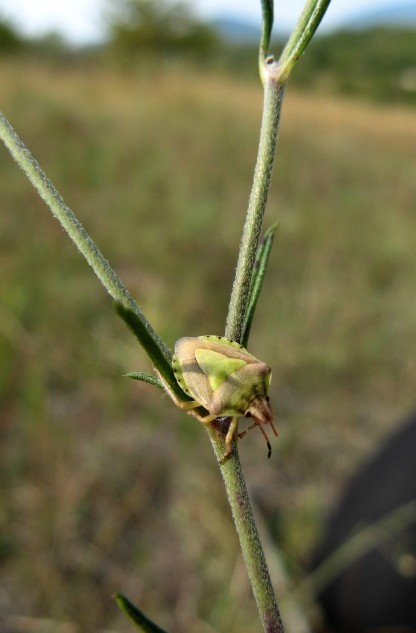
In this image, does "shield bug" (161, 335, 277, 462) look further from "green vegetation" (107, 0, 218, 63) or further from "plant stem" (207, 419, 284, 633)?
"green vegetation" (107, 0, 218, 63)

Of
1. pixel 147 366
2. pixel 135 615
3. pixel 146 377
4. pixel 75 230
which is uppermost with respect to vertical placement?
pixel 75 230

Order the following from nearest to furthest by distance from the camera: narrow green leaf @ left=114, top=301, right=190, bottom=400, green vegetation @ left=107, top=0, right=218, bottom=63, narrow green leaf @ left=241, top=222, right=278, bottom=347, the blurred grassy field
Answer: narrow green leaf @ left=114, top=301, right=190, bottom=400 < narrow green leaf @ left=241, top=222, right=278, bottom=347 < the blurred grassy field < green vegetation @ left=107, top=0, right=218, bottom=63

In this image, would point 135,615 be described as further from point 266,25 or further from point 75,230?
point 266,25

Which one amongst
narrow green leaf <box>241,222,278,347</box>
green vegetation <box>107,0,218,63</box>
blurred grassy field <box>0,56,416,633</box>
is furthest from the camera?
green vegetation <box>107,0,218,63</box>

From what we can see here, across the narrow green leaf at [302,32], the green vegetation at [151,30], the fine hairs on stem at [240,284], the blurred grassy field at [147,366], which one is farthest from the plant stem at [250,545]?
the green vegetation at [151,30]

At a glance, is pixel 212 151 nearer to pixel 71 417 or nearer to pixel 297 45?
pixel 71 417

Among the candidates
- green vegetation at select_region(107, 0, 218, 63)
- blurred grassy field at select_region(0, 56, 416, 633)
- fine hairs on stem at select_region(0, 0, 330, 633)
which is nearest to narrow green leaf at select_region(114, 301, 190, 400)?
fine hairs on stem at select_region(0, 0, 330, 633)

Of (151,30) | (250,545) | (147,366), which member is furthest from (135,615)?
(151,30)
